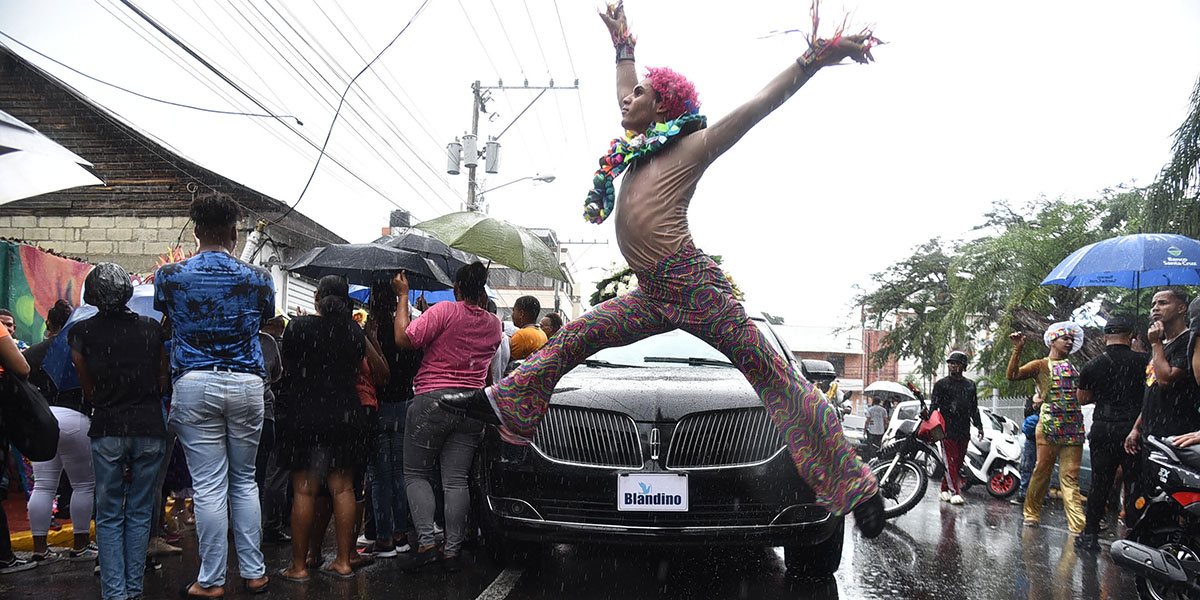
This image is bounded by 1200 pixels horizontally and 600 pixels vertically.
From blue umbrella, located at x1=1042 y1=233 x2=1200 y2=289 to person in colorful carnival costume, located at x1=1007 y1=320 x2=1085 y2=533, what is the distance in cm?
56

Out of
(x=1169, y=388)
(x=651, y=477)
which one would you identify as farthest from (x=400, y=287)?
(x=1169, y=388)

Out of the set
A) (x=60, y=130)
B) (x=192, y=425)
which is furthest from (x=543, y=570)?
(x=60, y=130)

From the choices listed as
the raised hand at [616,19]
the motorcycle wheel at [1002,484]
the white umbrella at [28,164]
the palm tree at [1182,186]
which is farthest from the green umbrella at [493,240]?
the palm tree at [1182,186]

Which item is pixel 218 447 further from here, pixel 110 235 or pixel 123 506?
pixel 110 235

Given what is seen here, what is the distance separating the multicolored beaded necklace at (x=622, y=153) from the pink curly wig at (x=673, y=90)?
2.4 inches

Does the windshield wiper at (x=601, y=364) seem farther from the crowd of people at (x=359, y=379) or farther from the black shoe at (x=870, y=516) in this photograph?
the black shoe at (x=870, y=516)

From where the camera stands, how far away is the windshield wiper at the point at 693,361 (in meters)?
5.21

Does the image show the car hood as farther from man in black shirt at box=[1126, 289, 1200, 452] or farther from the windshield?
man in black shirt at box=[1126, 289, 1200, 452]

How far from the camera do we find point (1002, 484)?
36.1ft

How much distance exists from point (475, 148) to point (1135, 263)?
51.7 ft

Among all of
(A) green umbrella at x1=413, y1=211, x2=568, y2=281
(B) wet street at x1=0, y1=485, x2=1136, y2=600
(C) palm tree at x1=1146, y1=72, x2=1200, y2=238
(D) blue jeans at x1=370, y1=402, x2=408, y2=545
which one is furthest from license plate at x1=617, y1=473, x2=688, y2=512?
(C) palm tree at x1=1146, y1=72, x2=1200, y2=238

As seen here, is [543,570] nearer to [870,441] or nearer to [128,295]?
[128,295]

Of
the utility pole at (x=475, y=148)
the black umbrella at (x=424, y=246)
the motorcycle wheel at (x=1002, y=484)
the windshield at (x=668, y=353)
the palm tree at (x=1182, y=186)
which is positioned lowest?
the motorcycle wheel at (x=1002, y=484)

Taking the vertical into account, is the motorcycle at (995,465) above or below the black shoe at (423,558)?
below
